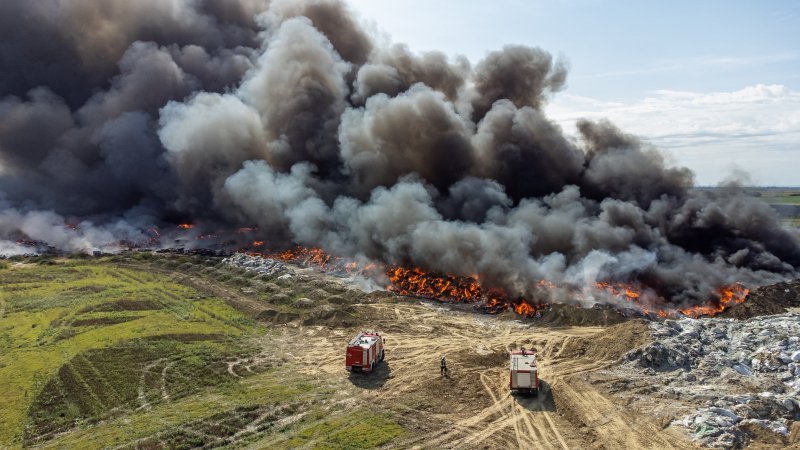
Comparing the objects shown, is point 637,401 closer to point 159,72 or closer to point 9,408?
point 9,408

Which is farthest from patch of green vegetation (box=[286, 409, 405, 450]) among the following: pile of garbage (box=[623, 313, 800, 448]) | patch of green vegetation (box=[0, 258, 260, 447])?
pile of garbage (box=[623, 313, 800, 448])

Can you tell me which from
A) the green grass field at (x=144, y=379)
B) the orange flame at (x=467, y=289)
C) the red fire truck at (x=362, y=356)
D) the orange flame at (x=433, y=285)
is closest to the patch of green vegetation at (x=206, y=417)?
the green grass field at (x=144, y=379)

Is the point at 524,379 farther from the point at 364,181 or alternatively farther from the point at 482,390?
the point at 364,181

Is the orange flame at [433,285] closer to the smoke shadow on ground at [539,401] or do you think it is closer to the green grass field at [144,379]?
the green grass field at [144,379]

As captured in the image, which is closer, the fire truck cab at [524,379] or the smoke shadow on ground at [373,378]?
the fire truck cab at [524,379]

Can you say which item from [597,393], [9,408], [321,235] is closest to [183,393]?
[9,408]

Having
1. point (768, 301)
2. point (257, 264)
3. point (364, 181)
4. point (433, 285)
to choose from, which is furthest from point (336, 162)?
point (768, 301)
